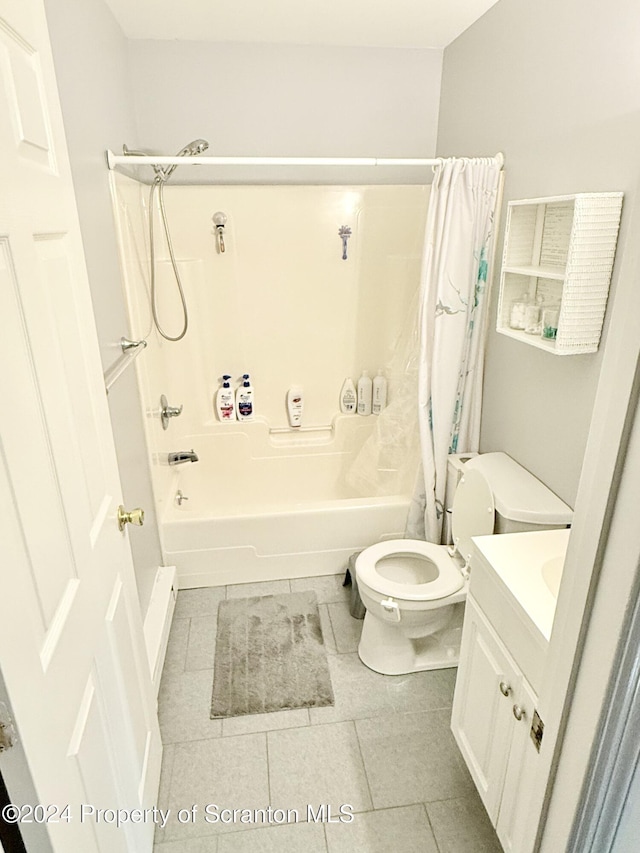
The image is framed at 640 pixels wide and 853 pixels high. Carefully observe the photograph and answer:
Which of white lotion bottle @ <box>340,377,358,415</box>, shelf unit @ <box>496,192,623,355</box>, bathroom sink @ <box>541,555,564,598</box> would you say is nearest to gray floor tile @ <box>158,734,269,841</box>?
bathroom sink @ <box>541,555,564,598</box>

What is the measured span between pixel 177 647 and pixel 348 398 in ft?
5.25

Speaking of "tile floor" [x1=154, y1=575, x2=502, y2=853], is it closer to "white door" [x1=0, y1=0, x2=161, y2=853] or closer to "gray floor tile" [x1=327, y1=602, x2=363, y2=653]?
"gray floor tile" [x1=327, y1=602, x2=363, y2=653]

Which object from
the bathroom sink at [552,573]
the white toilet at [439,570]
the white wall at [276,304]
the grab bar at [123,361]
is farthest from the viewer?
the white wall at [276,304]

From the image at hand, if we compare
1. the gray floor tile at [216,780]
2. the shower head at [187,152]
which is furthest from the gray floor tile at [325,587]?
the shower head at [187,152]

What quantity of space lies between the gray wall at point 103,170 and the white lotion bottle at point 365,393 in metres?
1.34

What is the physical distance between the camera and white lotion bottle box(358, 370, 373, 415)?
307cm

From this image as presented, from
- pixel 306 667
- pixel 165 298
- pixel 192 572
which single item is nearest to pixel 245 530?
pixel 192 572

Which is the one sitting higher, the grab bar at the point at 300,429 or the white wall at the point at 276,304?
the white wall at the point at 276,304

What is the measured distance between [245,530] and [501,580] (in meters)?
1.41

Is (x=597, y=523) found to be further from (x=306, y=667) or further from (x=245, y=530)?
(x=245, y=530)

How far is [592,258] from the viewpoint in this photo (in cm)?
151

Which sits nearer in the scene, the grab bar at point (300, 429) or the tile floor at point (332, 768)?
the tile floor at point (332, 768)

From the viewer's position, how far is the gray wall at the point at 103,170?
1.51 metres

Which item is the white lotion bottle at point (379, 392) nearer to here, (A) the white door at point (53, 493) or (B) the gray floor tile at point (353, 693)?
(B) the gray floor tile at point (353, 693)
